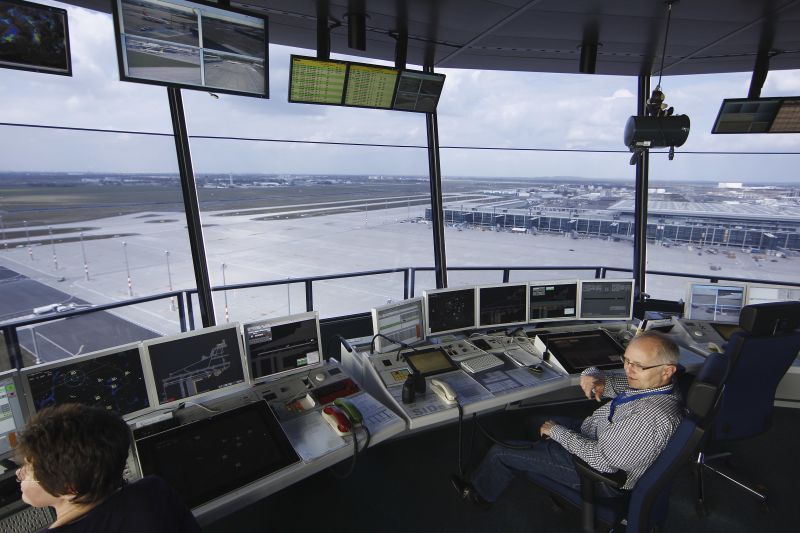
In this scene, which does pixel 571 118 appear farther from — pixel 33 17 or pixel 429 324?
pixel 33 17

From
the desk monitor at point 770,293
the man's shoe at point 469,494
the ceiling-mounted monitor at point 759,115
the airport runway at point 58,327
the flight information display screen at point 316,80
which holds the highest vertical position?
the flight information display screen at point 316,80

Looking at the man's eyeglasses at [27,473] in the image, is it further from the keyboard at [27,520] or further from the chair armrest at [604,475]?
the chair armrest at [604,475]

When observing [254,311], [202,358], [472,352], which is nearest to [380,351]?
[472,352]

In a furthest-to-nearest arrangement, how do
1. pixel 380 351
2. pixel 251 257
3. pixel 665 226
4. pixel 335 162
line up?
pixel 251 257, pixel 665 226, pixel 335 162, pixel 380 351

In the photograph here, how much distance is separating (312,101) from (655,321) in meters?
3.16

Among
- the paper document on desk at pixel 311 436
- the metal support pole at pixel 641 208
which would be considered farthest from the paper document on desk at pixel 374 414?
the metal support pole at pixel 641 208

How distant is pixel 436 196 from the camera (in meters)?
3.91

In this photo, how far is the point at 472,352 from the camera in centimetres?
263

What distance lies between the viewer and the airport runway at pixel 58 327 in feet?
22.4

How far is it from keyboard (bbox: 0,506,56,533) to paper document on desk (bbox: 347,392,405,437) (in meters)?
1.18

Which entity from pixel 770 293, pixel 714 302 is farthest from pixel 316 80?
pixel 770 293

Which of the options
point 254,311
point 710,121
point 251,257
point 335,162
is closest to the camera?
point 710,121

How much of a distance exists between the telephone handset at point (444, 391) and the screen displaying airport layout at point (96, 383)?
4.65ft

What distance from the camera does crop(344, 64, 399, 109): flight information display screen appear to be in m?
2.63
